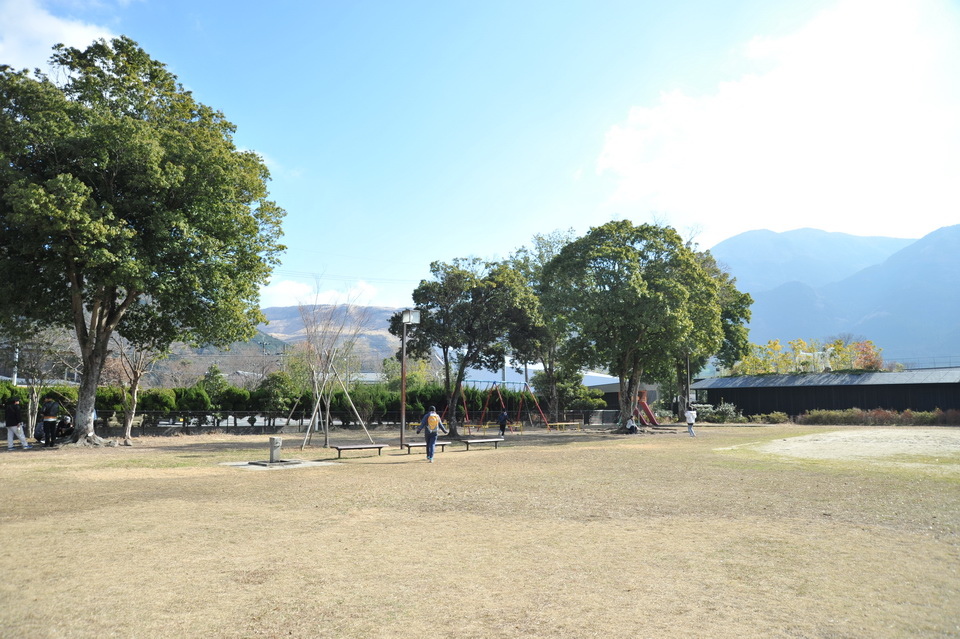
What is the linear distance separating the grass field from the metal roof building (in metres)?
36.4

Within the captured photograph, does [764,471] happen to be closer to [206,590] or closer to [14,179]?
[206,590]

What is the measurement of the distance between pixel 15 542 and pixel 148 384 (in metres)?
70.5

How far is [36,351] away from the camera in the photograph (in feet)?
87.7

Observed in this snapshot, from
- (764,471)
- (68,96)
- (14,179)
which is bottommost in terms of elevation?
(764,471)

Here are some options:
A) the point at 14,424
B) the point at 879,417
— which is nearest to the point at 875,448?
the point at 879,417

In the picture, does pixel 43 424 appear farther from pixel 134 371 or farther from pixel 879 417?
pixel 879 417

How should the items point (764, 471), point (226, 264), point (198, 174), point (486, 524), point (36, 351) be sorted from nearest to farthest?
point (486, 524) → point (764, 471) → point (198, 174) → point (226, 264) → point (36, 351)

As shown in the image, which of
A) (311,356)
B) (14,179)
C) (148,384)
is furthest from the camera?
(148,384)

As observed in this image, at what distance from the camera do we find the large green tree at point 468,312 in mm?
30672

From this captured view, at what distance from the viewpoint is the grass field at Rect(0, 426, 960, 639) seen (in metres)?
4.96

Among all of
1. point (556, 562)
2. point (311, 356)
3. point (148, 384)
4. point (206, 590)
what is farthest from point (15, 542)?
point (148, 384)

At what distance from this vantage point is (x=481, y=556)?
705cm

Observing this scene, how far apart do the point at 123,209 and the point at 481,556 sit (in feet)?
63.2

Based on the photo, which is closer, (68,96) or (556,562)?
(556,562)
